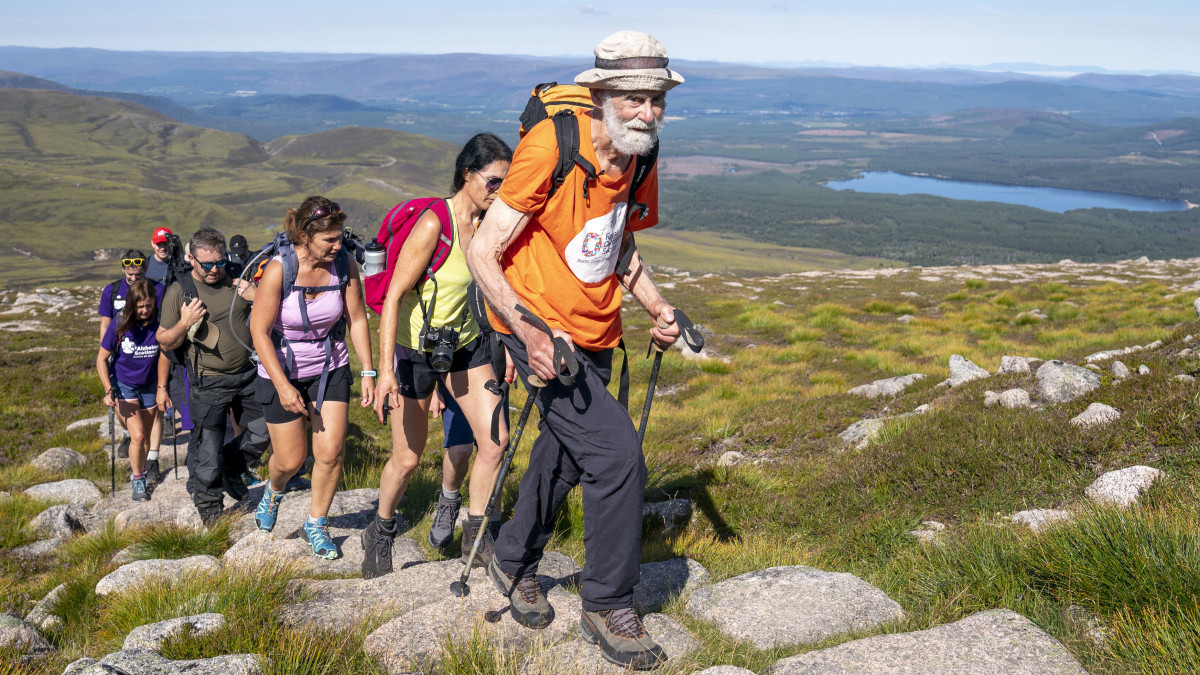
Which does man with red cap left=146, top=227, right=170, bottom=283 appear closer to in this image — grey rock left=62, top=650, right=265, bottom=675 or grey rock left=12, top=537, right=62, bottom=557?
grey rock left=12, top=537, right=62, bottom=557

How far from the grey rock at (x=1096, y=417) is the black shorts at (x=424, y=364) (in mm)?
4604

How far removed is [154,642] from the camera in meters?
3.41

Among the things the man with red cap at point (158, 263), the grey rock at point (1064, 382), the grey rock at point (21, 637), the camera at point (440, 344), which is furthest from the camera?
the man with red cap at point (158, 263)

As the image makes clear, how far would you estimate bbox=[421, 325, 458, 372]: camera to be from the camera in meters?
4.96

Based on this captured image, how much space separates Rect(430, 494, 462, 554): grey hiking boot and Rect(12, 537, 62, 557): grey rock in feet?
12.7

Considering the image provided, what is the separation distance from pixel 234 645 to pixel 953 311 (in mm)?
20518

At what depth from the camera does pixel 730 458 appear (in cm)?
759

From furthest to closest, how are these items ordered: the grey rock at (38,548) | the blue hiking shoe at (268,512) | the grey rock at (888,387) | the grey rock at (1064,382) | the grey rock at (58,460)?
the grey rock at (58,460) → the grey rock at (888,387) → the grey rock at (1064,382) → the grey rock at (38,548) → the blue hiking shoe at (268,512)

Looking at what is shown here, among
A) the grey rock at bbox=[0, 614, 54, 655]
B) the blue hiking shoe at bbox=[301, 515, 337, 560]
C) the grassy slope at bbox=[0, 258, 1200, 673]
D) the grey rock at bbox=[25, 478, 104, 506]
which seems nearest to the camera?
the grassy slope at bbox=[0, 258, 1200, 673]

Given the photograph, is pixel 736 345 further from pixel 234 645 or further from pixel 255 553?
pixel 234 645

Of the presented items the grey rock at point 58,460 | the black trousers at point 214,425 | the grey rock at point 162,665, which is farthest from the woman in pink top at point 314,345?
the grey rock at point 58,460

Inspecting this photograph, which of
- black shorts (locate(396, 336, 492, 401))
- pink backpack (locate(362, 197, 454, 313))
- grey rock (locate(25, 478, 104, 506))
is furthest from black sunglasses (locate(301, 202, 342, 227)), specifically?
grey rock (locate(25, 478, 104, 506))

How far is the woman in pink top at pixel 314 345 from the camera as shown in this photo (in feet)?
18.0

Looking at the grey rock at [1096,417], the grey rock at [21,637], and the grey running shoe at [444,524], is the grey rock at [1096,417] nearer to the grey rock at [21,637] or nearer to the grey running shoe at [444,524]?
the grey running shoe at [444,524]
